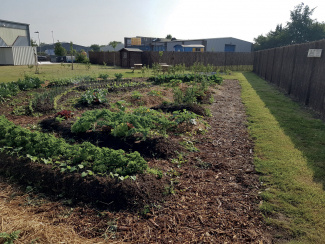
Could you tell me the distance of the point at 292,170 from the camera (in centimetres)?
414

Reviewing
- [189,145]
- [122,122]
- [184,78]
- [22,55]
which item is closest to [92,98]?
[122,122]

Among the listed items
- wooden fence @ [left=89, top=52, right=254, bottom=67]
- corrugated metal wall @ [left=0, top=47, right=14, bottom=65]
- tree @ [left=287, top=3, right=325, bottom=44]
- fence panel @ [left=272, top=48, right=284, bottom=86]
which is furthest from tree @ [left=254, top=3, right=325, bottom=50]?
corrugated metal wall @ [left=0, top=47, right=14, bottom=65]

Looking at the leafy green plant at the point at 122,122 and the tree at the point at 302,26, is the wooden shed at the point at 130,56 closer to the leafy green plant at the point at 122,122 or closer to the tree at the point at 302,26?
the leafy green plant at the point at 122,122

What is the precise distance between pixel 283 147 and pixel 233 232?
3.02 m

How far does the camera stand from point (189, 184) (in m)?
3.69

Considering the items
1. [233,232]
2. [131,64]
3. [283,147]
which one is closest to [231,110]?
[283,147]

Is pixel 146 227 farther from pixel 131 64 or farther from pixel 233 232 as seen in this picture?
pixel 131 64

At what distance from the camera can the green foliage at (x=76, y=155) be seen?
3.51 metres

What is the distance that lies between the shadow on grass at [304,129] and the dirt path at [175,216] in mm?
1333

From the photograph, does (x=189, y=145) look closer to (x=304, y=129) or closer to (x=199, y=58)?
(x=304, y=129)

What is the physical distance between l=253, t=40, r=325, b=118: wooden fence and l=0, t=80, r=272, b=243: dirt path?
5431mm

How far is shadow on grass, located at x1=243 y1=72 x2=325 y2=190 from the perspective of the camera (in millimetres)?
4422

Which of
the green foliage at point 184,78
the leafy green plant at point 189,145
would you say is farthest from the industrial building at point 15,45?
the leafy green plant at point 189,145

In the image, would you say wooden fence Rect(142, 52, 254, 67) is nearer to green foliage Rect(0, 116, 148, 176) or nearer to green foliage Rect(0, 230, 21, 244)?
green foliage Rect(0, 116, 148, 176)
